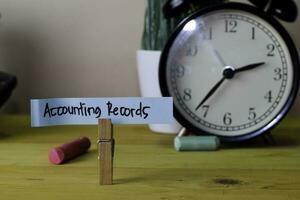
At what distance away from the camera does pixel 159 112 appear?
619 millimetres

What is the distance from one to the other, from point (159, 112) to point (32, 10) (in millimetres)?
543

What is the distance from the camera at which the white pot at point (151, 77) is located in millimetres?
865

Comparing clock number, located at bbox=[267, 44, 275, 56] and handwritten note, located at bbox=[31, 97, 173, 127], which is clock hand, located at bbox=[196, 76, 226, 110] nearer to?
clock number, located at bbox=[267, 44, 275, 56]

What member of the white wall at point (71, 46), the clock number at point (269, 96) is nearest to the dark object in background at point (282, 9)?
the clock number at point (269, 96)

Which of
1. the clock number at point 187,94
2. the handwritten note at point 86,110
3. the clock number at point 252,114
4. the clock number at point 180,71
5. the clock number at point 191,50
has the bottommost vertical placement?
the clock number at point 252,114

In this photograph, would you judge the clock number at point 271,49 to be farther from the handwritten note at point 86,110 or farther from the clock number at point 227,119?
the handwritten note at point 86,110

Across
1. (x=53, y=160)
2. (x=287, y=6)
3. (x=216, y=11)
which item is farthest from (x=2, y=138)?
(x=287, y=6)

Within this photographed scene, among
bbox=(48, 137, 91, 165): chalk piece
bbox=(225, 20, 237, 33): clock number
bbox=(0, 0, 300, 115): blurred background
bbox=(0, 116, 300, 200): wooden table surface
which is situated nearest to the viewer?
bbox=(0, 116, 300, 200): wooden table surface

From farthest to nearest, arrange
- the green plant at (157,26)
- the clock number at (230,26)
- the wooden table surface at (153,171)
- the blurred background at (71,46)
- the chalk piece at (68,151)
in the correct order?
the blurred background at (71,46), the green plant at (157,26), the clock number at (230,26), the chalk piece at (68,151), the wooden table surface at (153,171)

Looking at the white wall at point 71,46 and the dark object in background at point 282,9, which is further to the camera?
the white wall at point 71,46

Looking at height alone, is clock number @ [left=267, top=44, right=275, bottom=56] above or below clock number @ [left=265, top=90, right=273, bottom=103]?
above

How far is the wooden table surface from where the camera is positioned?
56cm

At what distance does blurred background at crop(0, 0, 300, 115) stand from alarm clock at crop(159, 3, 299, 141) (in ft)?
0.96

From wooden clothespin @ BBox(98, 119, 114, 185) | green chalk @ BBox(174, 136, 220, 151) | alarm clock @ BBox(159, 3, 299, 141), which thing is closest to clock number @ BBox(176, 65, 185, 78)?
alarm clock @ BBox(159, 3, 299, 141)
